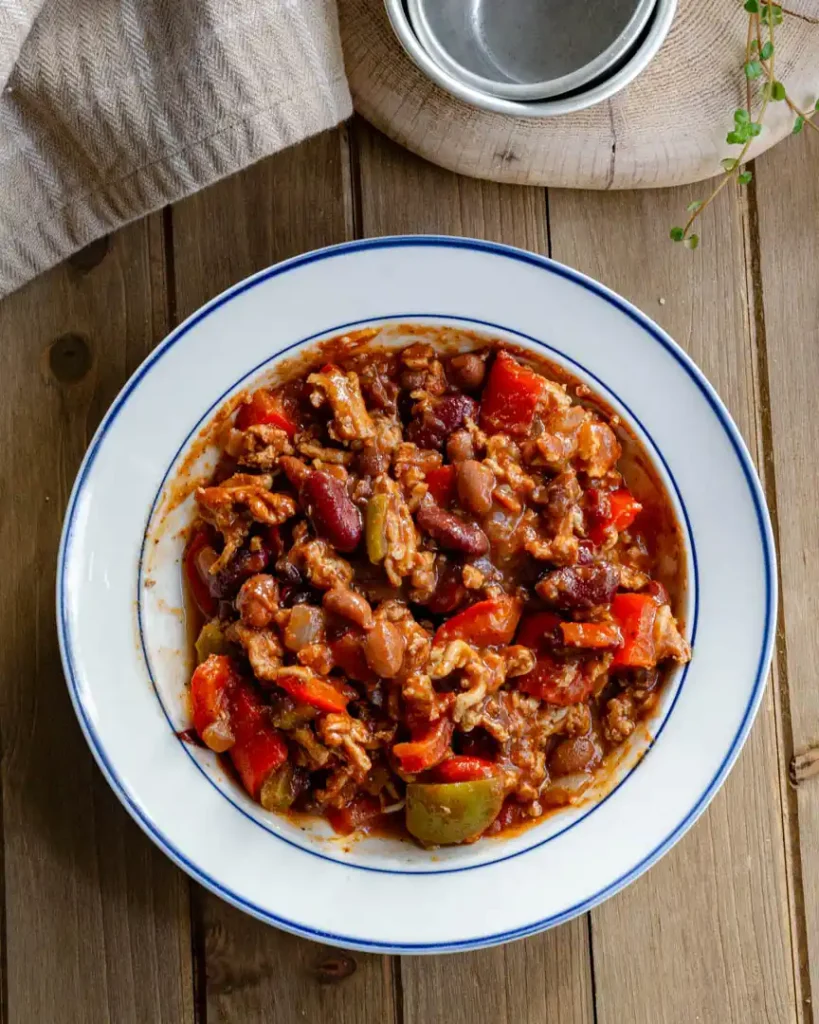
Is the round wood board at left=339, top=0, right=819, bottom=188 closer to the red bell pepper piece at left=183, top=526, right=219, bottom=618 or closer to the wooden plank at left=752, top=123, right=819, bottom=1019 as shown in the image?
the wooden plank at left=752, top=123, right=819, bottom=1019

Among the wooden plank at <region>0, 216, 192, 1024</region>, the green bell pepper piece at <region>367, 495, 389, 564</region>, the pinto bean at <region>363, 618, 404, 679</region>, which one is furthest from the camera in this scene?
the wooden plank at <region>0, 216, 192, 1024</region>

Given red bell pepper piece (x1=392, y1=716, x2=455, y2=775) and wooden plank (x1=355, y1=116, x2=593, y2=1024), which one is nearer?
red bell pepper piece (x1=392, y1=716, x2=455, y2=775)

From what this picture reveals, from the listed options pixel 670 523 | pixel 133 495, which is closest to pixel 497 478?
pixel 670 523

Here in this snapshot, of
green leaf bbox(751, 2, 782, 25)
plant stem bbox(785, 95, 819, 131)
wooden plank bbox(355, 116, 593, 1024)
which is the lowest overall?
wooden plank bbox(355, 116, 593, 1024)

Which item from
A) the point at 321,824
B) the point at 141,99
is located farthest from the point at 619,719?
the point at 141,99

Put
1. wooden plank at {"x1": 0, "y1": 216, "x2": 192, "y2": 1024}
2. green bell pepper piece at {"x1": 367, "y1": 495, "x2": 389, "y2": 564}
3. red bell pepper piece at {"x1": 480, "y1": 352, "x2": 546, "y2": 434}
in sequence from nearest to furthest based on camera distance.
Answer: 1. green bell pepper piece at {"x1": 367, "y1": 495, "x2": 389, "y2": 564}
2. red bell pepper piece at {"x1": 480, "y1": 352, "x2": 546, "y2": 434}
3. wooden plank at {"x1": 0, "y1": 216, "x2": 192, "y2": 1024}

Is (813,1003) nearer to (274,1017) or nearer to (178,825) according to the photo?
(274,1017)

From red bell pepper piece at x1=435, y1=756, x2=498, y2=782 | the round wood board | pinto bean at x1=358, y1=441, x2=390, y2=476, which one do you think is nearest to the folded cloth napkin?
the round wood board

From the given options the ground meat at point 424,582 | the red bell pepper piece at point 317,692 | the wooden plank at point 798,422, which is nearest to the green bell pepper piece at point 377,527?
the ground meat at point 424,582
